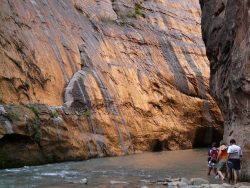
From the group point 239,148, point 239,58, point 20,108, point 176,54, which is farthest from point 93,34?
point 239,148

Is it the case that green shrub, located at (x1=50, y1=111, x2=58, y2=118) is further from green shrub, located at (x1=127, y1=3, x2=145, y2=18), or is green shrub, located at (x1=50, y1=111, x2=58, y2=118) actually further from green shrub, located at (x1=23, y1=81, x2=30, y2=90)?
green shrub, located at (x1=127, y1=3, x2=145, y2=18)

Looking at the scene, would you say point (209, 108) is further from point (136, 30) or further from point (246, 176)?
point (246, 176)

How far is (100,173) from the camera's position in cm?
1808

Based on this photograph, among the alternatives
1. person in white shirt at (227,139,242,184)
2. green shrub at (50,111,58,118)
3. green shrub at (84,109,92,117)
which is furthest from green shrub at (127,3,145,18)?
person in white shirt at (227,139,242,184)

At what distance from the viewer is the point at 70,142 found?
22.8 meters

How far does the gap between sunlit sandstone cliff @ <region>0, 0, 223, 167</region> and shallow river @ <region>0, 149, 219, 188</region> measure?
179cm

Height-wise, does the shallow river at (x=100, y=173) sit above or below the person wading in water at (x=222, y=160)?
below

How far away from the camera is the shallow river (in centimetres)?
1494

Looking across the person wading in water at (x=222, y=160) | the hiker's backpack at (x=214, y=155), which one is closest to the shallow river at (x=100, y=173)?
the person wading in water at (x=222, y=160)

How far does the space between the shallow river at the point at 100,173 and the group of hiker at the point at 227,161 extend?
494 mm

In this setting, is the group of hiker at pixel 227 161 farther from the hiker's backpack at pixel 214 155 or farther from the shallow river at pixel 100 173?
the shallow river at pixel 100 173

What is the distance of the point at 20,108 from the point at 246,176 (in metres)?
10.9

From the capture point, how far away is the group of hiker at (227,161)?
14.7 meters

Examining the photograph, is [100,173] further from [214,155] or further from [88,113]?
[88,113]
